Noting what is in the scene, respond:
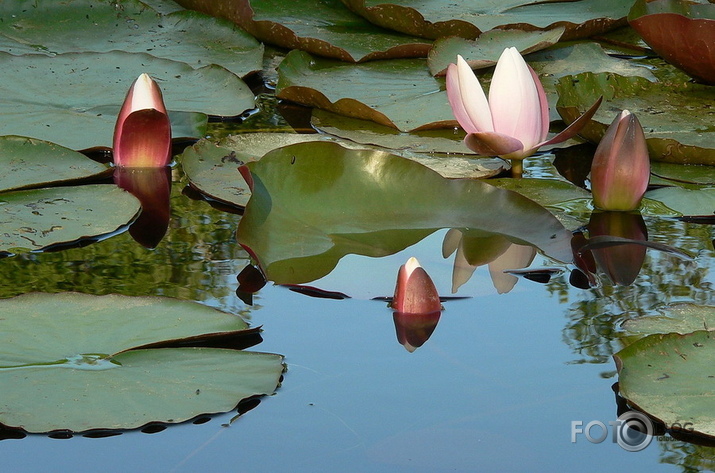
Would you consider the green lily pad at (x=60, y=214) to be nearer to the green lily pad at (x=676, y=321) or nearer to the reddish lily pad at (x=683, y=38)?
the green lily pad at (x=676, y=321)

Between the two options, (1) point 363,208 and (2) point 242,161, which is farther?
(2) point 242,161

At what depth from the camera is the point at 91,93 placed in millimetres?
2645

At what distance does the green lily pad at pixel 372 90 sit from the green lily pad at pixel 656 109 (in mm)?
357

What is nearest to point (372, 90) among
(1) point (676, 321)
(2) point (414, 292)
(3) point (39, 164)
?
(3) point (39, 164)

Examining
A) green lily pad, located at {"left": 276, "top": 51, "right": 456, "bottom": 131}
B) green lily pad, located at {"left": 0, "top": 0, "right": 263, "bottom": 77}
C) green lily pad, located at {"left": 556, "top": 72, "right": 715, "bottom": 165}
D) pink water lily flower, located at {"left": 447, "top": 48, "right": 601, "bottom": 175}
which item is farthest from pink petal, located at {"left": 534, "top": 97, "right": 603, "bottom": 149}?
green lily pad, located at {"left": 0, "top": 0, "right": 263, "bottom": 77}

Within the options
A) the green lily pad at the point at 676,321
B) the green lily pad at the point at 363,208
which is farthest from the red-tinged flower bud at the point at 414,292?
the green lily pad at the point at 676,321

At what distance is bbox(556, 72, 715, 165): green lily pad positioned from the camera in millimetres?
2322

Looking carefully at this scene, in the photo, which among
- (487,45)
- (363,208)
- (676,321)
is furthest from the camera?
(487,45)

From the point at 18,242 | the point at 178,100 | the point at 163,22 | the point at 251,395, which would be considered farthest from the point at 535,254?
the point at 163,22

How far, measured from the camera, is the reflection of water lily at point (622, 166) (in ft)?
6.68

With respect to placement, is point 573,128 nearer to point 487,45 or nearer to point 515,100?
point 515,100

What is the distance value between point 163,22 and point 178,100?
0.83 m

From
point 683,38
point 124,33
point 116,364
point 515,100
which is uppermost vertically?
point 683,38

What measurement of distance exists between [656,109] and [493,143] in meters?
0.76
